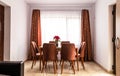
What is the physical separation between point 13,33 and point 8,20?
18.6 inches

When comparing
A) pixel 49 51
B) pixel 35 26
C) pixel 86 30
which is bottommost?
pixel 49 51

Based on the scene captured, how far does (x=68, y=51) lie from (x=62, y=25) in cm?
284

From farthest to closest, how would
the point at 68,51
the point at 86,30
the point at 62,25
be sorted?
the point at 62,25 → the point at 86,30 → the point at 68,51

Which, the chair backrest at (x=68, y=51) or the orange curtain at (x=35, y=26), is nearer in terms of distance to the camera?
the chair backrest at (x=68, y=51)

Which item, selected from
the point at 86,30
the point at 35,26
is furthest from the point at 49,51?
Answer: the point at 86,30

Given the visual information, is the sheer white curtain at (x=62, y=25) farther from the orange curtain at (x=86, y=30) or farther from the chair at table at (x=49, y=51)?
the chair at table at (x=49, y=51)

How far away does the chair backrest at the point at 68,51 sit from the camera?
5.02 meters

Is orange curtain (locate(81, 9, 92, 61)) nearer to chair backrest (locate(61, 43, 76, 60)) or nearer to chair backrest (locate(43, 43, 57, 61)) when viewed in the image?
chair backrest (locate(61, 43, 76, 60))

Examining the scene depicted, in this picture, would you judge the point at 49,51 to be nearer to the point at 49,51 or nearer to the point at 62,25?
the point at 49,51

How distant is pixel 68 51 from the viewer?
5.05 m

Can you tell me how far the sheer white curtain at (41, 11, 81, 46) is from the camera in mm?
7707

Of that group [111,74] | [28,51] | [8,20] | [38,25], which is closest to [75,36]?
[38,25]

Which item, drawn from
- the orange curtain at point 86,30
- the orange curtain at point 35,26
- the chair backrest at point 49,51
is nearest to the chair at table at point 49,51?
the chair backrest at point 49,51

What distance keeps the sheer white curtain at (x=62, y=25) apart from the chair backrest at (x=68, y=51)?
268cm
